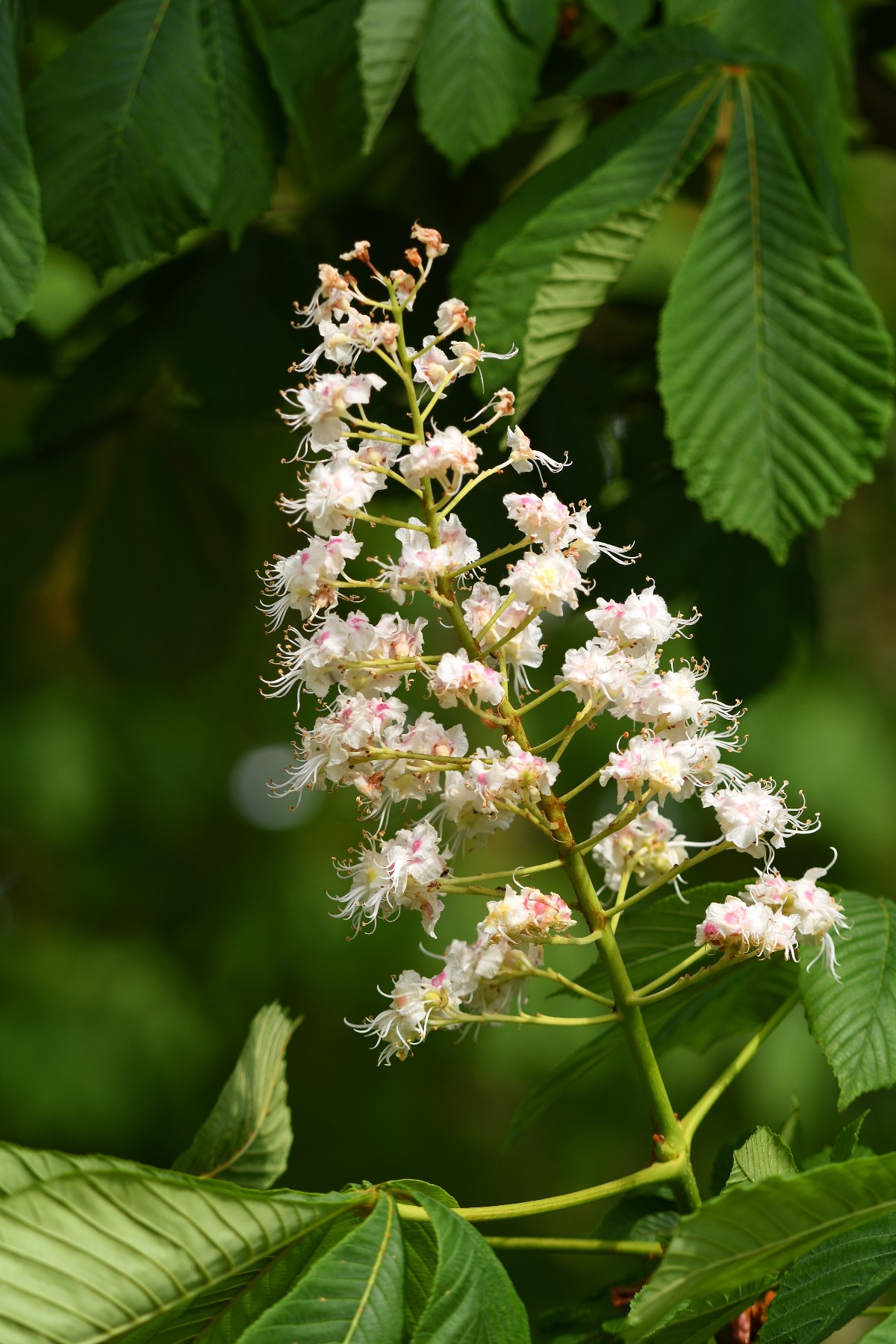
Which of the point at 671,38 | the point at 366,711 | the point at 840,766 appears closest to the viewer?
the point at 366,711

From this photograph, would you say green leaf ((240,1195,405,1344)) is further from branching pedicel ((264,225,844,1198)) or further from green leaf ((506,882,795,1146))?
green leaf ((506,882,795,1146))

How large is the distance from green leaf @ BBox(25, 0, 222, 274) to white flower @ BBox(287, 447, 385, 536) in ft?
1.72

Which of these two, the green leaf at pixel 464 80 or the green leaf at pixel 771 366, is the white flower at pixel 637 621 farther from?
the green leaf at pixel 464 80

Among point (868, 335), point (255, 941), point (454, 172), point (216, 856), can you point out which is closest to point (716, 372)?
point (868, 335)

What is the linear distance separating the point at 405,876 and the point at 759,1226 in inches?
11.0

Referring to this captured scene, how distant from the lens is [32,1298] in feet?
2.20

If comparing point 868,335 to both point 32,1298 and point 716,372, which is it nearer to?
point 716,372

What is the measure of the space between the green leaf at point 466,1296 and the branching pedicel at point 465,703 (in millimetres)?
118

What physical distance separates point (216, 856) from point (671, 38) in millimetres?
2567

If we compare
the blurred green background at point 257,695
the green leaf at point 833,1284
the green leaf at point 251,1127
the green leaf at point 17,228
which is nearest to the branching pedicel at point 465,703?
the green leaf at point 833,1284

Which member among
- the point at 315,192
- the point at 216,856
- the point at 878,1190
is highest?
the point at 315,192

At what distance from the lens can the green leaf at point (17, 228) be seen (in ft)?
3.60

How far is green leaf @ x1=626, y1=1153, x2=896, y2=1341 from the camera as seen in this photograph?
636mm

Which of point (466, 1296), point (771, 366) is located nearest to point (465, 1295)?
point (466, 1296)
